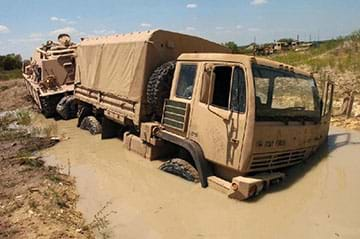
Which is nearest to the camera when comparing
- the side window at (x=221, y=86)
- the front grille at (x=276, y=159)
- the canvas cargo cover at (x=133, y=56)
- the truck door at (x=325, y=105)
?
the front grille at (x=276, y=159)

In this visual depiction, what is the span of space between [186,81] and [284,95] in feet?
5.59

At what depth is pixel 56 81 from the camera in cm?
1564

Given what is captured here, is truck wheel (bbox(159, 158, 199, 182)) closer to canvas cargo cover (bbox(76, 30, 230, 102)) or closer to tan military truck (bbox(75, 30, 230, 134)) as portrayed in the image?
tan military truck (bbox(75, 30, 230, 134))

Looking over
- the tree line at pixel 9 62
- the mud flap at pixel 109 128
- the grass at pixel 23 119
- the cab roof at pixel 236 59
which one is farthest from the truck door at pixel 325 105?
the tree line at pixel 9 62

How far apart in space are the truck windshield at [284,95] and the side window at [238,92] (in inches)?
7.4

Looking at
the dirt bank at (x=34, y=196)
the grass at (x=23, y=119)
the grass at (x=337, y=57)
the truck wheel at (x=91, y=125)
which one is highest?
the grass at (x=337, y=57)

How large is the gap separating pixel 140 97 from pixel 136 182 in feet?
6.19

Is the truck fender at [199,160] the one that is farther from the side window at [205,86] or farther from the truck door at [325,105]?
the truck door at [325,105]

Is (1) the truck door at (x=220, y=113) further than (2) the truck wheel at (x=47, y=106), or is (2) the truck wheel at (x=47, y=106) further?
(2) the truck wheel at (x=47, y=106)

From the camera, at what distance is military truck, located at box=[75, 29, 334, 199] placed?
623cm

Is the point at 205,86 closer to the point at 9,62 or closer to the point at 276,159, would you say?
the point at 276,159

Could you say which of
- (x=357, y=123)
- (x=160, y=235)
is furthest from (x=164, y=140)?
(x=357, y=123)

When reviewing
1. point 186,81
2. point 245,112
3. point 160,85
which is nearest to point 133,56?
point 160,85

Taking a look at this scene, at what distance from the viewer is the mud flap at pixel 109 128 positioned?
436 inches
